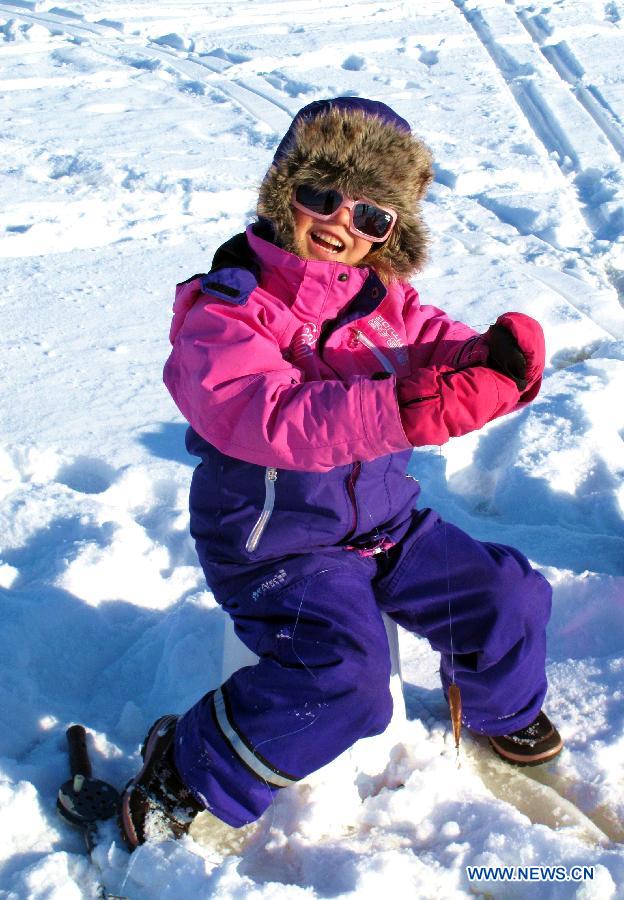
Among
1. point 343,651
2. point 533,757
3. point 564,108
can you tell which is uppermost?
point 343,651

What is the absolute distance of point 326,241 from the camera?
196 centimetres

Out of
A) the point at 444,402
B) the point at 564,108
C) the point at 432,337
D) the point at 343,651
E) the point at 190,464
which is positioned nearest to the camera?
the point at 444,402

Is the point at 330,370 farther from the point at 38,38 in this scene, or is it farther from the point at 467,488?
the point at 38,38

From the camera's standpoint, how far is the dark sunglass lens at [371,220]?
6.38 ft

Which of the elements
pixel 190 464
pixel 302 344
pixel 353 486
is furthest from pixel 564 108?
pixel 353 486

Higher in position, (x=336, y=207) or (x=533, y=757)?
(x=336, y=207)

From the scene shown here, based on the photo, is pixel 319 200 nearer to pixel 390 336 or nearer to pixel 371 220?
pixel 371 220

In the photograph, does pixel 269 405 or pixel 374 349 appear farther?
pixel 374 349

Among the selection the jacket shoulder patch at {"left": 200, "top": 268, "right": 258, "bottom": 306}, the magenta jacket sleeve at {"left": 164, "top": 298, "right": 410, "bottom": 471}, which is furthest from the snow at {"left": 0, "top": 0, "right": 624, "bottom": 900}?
the jacket shoulder patch at {"left": 200, "top": 268, "right": 258, "bottom": 306}

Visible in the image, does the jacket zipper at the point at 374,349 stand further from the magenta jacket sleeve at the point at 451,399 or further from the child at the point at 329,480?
the magenta jacket sleeve at the point at 451,399

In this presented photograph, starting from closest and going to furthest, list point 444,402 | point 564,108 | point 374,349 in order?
point 444,402 → point 374,349 → point 564,108

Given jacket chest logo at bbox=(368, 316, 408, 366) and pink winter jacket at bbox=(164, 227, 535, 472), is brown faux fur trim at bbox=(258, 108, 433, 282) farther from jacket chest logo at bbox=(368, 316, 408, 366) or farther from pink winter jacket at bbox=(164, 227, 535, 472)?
jacket chest logo at bbox=(368, 316, 408, 366)

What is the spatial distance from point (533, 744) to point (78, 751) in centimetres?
94

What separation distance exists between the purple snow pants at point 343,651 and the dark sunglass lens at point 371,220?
598 millimetres
